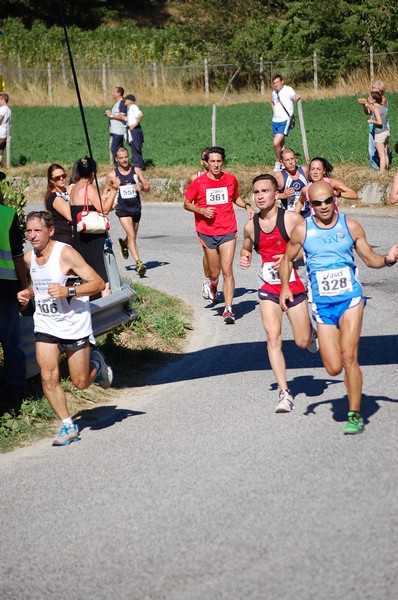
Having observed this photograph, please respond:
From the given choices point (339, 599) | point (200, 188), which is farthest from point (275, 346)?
point (200, 188)

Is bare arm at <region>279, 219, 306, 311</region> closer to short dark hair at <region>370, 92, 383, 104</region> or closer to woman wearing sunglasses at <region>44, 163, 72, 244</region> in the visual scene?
woman wearing sunglasses at <region>44, 163, 72, 244</region>

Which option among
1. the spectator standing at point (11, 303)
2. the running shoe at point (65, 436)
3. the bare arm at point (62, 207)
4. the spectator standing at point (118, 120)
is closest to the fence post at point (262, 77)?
the spectator standing at point (118, 120)

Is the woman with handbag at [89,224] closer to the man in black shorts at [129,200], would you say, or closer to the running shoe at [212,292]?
the running shoe at [212,292]

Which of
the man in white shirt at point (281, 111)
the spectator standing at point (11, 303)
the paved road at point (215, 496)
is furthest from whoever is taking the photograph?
the man in white shirt at point (281, 111)

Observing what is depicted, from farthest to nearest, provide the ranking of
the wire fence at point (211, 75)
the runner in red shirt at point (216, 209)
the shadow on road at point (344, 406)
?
the wire fence at point (211, 75)
the runner in red shirt at point (216, 209)
the shadow on road at point (344, 406)

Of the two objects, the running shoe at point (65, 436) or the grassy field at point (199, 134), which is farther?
the grassy field at point (199, 134)

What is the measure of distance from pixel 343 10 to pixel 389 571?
4457 cm

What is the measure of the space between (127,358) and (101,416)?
2063 mm

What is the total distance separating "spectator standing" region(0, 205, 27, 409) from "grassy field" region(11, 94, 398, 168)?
612 inches

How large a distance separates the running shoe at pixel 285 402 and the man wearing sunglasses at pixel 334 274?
70 cm

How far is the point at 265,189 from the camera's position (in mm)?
9461

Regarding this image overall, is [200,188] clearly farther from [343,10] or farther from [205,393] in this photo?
[343,10]

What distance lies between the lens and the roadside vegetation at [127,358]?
30.7 ft

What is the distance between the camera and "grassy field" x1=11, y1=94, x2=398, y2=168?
27.4m
